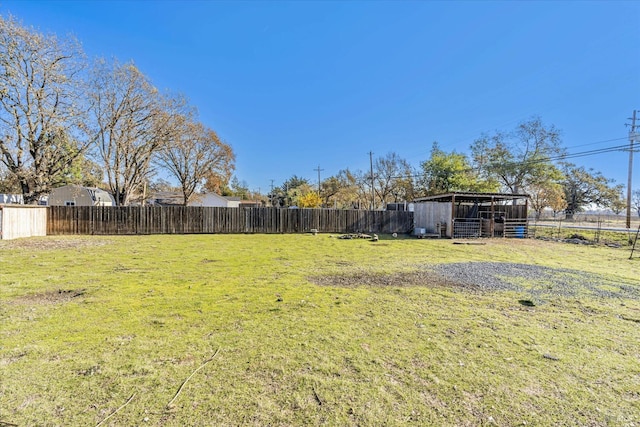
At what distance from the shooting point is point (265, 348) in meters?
2.73

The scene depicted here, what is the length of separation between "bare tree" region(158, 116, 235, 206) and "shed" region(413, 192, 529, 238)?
19.8m

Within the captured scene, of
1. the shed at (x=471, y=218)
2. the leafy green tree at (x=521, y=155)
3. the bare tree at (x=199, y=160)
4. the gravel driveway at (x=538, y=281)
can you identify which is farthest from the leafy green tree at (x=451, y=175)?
the gravel driveway at (x=538, y=281)

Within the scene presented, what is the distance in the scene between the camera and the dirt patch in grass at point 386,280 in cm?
536

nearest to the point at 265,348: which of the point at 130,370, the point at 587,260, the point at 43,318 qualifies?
the point at 130,370

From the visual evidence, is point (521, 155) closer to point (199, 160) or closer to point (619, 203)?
point (619, 203)

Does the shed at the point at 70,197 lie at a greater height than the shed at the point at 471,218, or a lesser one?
greater

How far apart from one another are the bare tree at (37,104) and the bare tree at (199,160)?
972 cm

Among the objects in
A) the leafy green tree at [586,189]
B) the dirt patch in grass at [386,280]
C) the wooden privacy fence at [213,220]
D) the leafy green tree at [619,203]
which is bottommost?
→ the dirt patch in grass at [386,280]

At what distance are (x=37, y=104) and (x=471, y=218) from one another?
78.7ft

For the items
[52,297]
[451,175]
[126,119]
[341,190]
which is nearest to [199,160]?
[126,119]

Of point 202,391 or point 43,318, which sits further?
point 43,318

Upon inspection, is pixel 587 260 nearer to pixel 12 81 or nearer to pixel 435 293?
pixel 435 293

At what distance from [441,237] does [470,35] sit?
10304mm

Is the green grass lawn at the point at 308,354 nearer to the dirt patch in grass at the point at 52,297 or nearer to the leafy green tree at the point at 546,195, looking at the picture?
the dirt patch in grass at the point at 52,297
